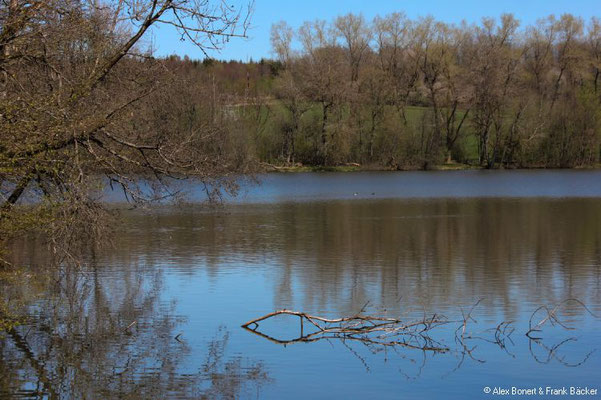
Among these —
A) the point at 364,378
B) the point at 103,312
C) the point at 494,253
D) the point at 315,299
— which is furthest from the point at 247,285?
the point at 494,253

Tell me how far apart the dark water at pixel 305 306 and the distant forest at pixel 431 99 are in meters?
36.1

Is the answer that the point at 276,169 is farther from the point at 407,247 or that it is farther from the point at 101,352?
the point at 101,352

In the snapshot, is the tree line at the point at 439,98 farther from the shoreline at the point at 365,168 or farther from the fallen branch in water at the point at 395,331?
the fallen branch in water at the point at 395,331

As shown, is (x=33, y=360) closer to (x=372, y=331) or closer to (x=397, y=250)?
(x=372, y=331)

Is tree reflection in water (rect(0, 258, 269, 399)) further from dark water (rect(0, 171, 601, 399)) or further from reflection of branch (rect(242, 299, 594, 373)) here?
reflection of branch (rect(242, 299, 594, 373))

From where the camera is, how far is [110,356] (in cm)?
1098

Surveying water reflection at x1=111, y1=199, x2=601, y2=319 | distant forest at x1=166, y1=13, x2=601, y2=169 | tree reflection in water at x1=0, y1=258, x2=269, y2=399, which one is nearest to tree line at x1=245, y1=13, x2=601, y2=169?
distant forest at x1=166, y1=13, x2=601, y2=169

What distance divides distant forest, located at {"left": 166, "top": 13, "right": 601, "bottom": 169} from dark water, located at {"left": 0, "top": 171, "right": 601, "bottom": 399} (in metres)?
36.1

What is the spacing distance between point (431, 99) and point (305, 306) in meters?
55.0

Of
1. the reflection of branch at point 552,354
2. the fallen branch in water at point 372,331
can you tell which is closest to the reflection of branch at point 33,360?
the fallen branch in water at point 372,331

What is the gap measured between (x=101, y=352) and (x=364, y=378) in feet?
12.6

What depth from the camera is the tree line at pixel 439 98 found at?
62.7m

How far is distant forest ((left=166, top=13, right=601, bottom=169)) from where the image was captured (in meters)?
62.7

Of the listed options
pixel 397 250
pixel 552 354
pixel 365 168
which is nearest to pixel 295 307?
pixel 552 354
